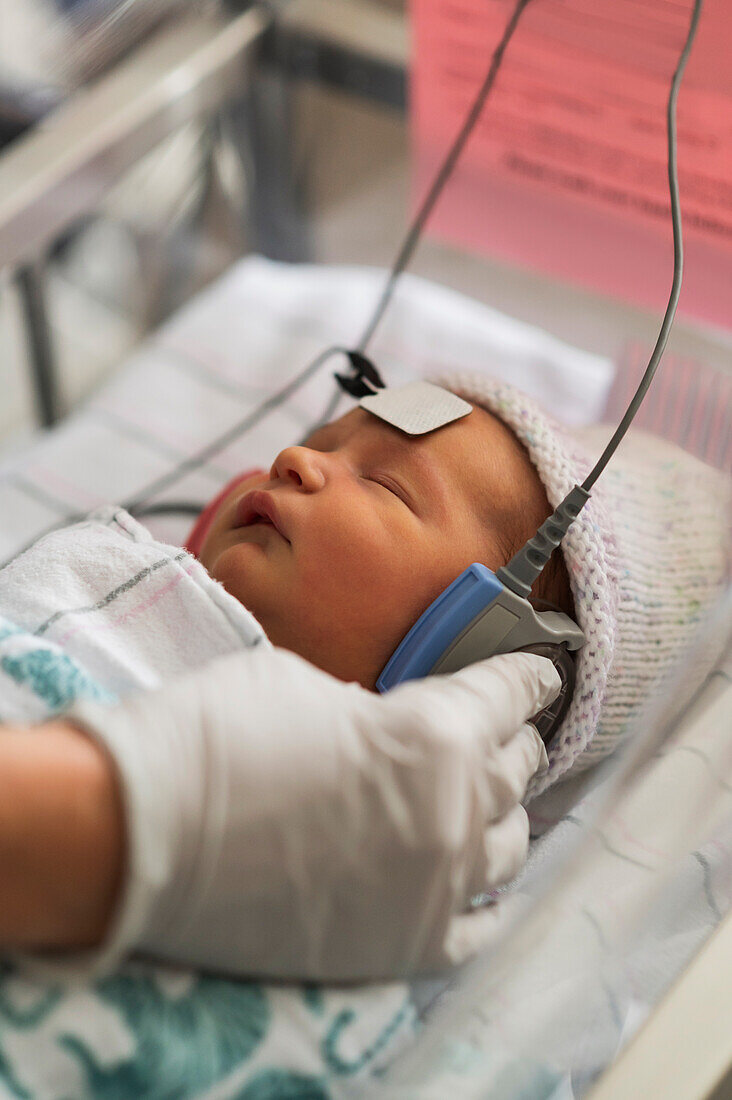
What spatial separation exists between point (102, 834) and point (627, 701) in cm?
46

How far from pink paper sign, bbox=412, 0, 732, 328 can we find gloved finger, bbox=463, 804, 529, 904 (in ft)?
1.87

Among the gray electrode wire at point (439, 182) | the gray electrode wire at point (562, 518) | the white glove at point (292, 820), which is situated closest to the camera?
the white glove at point (292, 820)

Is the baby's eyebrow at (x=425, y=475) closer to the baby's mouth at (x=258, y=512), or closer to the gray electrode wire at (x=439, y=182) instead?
the baby's mouth at (x=258, y=512)

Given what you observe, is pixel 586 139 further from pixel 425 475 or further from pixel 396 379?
pixel 425 475

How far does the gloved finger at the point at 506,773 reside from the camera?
2.01ft

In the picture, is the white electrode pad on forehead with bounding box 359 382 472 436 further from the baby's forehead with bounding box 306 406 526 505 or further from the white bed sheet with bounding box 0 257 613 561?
the white bed sheet with bounding box 0 257 613 561

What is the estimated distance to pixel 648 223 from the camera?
1.08 metres

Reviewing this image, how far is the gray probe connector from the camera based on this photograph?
0.73 meters

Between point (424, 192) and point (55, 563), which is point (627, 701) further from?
point (424, 192)

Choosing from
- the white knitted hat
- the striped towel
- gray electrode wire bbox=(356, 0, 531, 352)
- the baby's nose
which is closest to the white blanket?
the striped towel

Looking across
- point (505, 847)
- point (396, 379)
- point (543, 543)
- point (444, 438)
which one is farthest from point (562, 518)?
point (396, 379)

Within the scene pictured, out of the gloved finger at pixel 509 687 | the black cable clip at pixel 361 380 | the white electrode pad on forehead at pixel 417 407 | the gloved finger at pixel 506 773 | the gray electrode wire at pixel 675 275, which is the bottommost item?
the gloved finger at pixel 506 773

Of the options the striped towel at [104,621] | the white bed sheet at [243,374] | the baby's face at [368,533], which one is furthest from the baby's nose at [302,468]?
the white bed sheet at [243,374]

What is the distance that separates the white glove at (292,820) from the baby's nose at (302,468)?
0.65 ft
